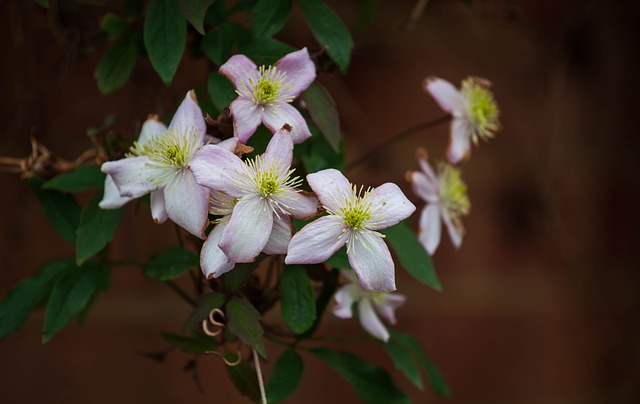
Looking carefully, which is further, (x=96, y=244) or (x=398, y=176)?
(x=398, y=176)

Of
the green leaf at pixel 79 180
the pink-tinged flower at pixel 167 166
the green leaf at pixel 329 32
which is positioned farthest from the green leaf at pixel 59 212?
the green leaf at pixel 329 32

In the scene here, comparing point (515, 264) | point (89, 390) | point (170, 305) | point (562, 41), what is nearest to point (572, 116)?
point (562, 41)

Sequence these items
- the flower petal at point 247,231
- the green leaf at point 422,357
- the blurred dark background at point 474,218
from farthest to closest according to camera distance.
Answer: the blurred dark background at point 474,218, the green leaf at point 422,357, the flower petal at point 247,231

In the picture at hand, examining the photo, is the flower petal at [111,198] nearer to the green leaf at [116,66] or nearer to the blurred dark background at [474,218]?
the green leaf at [116,66]

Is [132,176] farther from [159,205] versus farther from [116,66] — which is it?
[116,66]

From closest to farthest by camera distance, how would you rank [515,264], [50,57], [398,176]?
[50,57], [398,176], [515,264]

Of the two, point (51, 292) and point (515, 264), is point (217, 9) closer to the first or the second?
point (51, 292)
